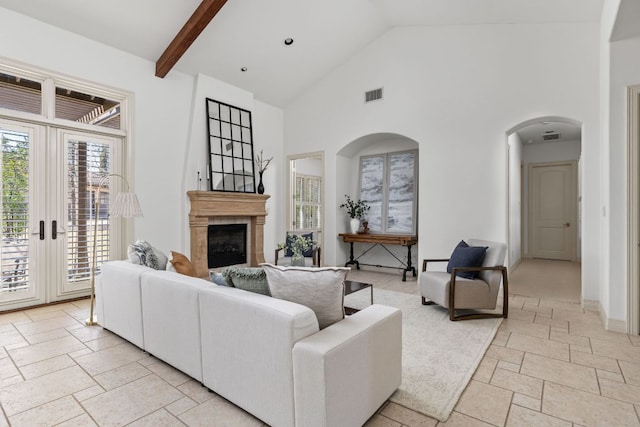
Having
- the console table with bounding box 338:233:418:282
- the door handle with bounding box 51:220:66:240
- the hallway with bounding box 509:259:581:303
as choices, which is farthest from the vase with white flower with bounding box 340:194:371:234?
the door handle with bounding box 51:220:66:240

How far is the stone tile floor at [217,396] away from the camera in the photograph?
1.97 m

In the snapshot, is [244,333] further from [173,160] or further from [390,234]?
[390,234]

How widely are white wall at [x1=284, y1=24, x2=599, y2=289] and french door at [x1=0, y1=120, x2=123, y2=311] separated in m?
4.12

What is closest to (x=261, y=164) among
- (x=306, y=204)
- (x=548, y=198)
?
(x=306, y=204)

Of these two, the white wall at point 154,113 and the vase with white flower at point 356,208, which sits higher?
the white wall at point 154,113

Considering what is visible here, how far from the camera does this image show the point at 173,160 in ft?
17.4

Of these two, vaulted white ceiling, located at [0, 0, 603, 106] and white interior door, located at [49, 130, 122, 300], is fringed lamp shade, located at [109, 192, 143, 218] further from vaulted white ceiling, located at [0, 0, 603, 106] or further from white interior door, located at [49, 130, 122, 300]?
vaulted white ceiling, located at [0, 0, 603, 106]

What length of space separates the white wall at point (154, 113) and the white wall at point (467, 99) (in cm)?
273

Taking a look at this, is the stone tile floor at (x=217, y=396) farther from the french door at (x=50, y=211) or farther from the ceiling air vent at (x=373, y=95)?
the ceiling air vent at (x=373, y=95)

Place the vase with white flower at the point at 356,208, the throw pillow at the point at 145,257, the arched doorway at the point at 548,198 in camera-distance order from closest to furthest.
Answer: the throw pillow at the point at 145,257, the vase with white flower at the point at 356,208, the arched doorway at the point at 548,198

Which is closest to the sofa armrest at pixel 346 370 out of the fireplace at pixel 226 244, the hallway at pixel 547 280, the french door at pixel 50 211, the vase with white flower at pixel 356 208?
the french door at pixel 50 211

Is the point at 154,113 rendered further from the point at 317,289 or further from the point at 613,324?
the point at 613,324

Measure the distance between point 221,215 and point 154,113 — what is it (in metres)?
1.86

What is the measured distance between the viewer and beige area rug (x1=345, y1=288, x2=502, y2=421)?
7.06 feet
